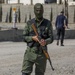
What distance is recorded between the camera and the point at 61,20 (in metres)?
20.6

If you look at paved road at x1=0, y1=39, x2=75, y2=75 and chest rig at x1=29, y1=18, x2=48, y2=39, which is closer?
chest rig at x1=29, y1=18, x2=48, y2=39

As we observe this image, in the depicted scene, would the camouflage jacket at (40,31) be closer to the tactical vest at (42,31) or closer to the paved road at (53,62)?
the tactical vest at (42,31)

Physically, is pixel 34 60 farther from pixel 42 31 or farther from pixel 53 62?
pixel 53 62

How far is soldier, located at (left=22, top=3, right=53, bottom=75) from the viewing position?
7.66 m

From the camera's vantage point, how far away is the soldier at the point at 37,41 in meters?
7.66

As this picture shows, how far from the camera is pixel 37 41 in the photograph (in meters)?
7.63

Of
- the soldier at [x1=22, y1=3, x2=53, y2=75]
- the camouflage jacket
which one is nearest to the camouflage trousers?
the soldier at [x1=22, y1=3, x2=53, y2=75]

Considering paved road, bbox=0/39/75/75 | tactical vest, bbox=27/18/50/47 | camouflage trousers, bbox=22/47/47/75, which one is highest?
tactical vest, bbox=27/18/50/47

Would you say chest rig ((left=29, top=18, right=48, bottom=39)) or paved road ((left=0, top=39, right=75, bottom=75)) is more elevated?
chest rig ((left=29, top=18, right=48, bottom=39))

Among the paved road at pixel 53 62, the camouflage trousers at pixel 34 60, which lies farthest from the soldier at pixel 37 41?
the paved road at pixel 53 62

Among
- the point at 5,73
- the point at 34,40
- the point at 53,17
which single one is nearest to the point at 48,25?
the point at 34,40

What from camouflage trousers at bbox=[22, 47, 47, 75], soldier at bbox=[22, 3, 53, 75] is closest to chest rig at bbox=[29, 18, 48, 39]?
soldier at bbox=[22, 3, 53, 75]

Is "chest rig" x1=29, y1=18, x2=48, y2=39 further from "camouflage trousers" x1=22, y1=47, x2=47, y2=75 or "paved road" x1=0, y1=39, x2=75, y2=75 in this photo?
"paved road" x1=0, y1=39, x2=75, y2=75

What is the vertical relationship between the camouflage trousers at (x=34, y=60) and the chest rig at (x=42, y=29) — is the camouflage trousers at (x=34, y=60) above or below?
below
